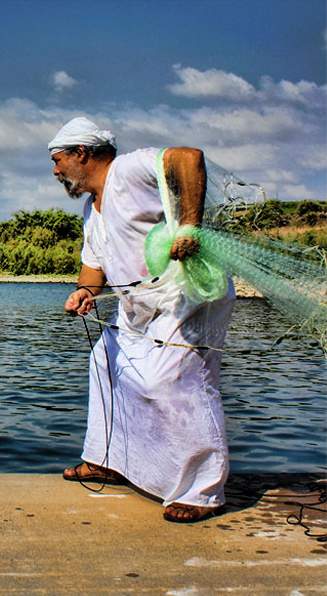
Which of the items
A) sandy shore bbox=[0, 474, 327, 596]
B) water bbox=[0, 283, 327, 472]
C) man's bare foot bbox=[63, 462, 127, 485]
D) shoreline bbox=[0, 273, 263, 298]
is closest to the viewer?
sandy shore bbox=[0, 474, 327, 596]

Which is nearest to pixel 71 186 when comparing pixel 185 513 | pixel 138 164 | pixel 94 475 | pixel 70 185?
pixel 70 185

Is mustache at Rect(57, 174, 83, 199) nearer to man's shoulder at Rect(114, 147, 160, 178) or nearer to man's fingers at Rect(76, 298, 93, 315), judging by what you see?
man's shoulder at Rect(114, 147, 160, 178)

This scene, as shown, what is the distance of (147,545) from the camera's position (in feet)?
12.7

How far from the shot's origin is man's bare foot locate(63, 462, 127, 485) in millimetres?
4945

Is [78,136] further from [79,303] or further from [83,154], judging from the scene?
[79,303]

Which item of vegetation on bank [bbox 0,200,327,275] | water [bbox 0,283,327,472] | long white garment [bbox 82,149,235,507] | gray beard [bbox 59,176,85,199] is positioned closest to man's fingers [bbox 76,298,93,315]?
long white garment [bbox 82,149,235,507]

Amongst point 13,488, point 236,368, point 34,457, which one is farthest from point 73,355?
point 13,488

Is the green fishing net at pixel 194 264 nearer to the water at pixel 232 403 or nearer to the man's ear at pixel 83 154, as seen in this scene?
the man's ear at pixel 83 154

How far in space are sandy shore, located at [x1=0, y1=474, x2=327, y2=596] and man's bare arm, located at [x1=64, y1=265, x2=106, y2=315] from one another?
969mm

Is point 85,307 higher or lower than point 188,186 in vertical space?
lower

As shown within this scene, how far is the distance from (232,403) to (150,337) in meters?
6.46

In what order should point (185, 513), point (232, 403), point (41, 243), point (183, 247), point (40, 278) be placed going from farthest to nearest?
1. point (41, 243)
2. point (40, 278)
3. point (232, 403)
4. point (185, 513)
5. point (183, 247)

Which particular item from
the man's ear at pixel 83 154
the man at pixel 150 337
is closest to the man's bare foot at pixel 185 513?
the man at pixel 150 337

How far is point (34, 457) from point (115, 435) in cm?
295
